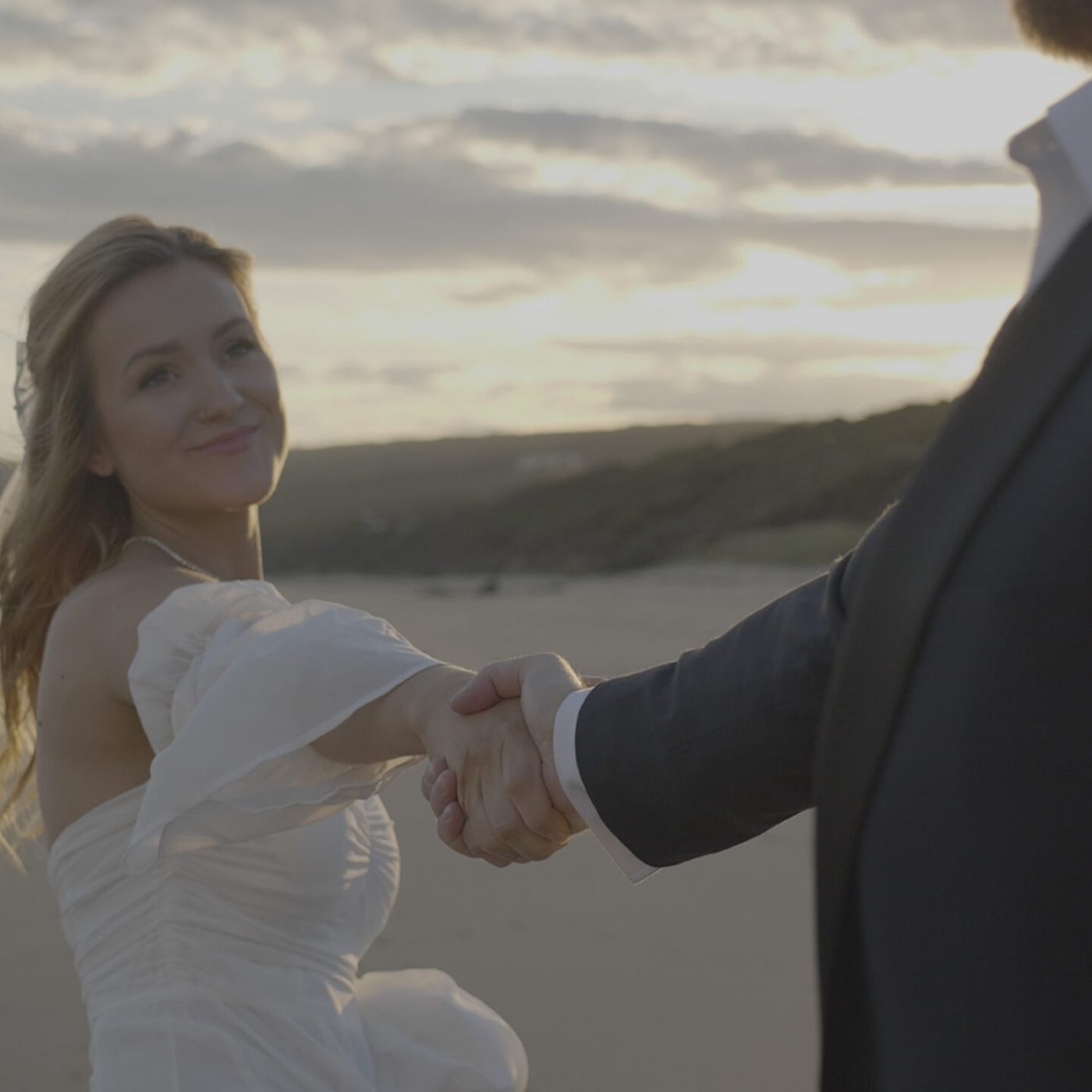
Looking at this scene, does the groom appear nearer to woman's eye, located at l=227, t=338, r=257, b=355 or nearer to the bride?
the bride

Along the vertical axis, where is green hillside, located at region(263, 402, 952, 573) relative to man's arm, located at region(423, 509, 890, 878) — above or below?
below

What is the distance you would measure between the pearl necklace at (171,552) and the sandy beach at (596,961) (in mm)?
2436

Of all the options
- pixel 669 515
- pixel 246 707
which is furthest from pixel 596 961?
pixel 669 515

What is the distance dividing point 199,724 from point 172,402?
796 millimetres

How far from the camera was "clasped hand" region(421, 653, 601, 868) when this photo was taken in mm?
2082

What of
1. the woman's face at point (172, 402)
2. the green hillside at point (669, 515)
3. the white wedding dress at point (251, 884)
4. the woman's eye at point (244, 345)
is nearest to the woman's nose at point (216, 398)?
the woman's face at point (172, 402)

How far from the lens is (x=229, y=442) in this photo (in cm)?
264

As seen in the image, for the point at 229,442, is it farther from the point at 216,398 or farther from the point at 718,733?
the point at 718,733

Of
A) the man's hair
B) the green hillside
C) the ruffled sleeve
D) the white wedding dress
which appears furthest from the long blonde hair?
the green hillside

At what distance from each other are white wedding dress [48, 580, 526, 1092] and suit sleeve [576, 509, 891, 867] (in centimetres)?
38

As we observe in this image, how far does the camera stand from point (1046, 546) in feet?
3.29

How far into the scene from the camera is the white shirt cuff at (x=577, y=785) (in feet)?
6.08

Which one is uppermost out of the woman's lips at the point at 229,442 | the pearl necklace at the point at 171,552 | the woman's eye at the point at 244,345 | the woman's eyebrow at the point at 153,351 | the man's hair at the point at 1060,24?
the man's hair at the point at 1060,24

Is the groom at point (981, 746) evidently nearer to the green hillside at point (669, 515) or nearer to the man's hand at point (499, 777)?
the man's hand at point (499, 777)
